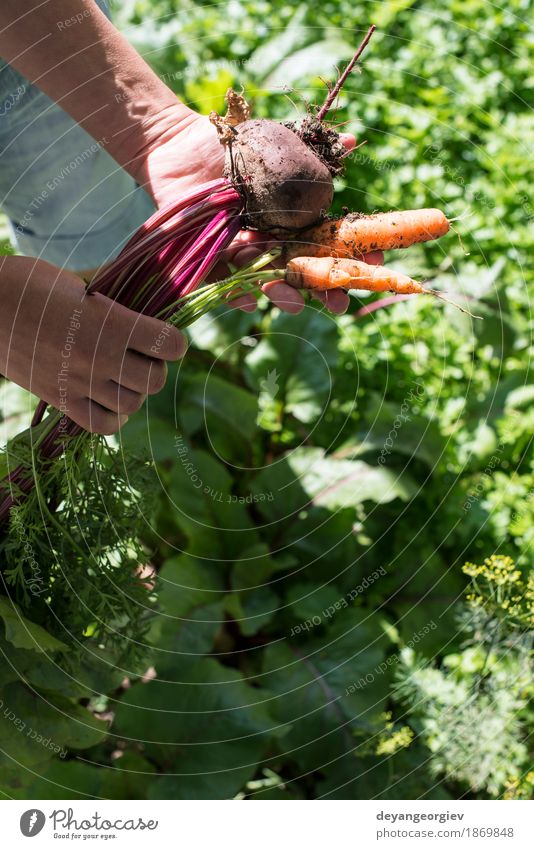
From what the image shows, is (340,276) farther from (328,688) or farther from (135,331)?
(328,688)

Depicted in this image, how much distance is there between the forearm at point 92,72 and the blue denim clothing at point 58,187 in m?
0.08

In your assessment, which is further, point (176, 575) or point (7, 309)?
point (176, 575)

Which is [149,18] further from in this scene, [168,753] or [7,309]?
[168,753]

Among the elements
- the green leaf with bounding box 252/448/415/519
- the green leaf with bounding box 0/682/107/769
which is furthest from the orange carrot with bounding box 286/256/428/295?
the green leaf with bounding box 0/682/107/769

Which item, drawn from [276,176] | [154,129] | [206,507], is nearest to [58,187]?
[154,129]

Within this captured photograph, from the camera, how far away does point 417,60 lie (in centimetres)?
297

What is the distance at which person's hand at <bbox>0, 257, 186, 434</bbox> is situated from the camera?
4.10 ft

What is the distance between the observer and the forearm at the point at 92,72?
1.41 m

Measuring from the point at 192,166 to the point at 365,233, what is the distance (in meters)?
0.39

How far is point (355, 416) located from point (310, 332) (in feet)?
1.05

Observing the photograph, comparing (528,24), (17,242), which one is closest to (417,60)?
(528,24)

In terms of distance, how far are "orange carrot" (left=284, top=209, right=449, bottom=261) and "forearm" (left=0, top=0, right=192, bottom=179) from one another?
1.30 feet

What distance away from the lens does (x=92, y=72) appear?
1502 millimetres

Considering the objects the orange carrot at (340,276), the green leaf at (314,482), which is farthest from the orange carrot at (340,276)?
the green leaf at (314,482)
